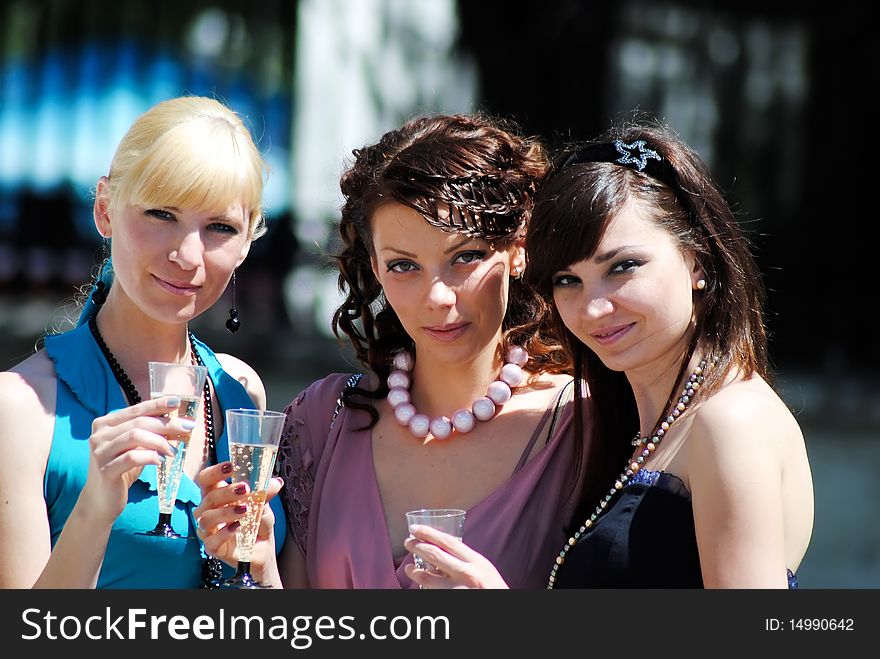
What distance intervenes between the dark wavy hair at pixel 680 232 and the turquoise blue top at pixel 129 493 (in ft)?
3.34

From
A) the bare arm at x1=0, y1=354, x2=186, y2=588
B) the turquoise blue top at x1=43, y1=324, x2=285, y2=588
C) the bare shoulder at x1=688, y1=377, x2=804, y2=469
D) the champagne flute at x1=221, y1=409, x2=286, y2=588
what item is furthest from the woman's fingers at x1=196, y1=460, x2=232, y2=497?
the bare shoulder at x1=688, y1=377, x2=804, y2=469

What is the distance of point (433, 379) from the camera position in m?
3.33

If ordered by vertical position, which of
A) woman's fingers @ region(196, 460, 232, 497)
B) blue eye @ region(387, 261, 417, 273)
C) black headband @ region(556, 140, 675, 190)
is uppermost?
black headband @ region(556, 140, 675, 190)

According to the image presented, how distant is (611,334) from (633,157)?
41 cm

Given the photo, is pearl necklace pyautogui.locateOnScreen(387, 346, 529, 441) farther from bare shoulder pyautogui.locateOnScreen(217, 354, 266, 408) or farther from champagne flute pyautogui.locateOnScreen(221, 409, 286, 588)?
champagne flute pyautogui.locateOnScreen(221, 409, 286, 588)

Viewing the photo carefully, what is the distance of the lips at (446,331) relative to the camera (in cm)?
310

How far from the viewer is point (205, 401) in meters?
3.05

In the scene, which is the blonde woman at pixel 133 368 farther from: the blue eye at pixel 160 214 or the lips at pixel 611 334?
the lips at pixel 611 334

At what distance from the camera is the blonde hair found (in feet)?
9.20

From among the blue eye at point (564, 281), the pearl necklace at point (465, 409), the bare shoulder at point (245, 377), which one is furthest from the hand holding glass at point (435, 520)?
the bare shoulder at point (245, 377)

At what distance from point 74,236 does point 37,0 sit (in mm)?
1383

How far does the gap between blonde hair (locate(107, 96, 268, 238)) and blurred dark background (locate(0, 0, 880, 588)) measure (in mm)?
3662
